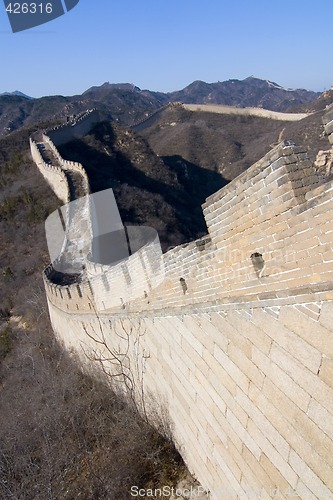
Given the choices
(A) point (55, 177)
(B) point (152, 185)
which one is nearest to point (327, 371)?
(A) point (55, 177)

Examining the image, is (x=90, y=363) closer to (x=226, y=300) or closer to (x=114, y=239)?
(x=226, y=300)

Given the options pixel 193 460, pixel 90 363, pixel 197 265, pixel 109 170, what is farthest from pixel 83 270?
pixel 109 170

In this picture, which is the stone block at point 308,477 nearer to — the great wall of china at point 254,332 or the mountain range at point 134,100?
the great wall of china at point 254,332

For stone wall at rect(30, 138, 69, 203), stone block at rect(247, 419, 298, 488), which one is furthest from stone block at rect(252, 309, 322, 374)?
stone wall at rect(30, 138, 69, 203)

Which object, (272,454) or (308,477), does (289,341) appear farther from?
(272,454)

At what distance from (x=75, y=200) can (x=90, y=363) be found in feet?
48.3

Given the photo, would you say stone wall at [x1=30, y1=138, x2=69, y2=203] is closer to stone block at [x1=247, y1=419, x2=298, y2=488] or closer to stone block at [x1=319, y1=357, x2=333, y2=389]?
stone block at [x1=247, y1=419, x2=298, y2=488]

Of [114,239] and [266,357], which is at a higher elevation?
[114,239]

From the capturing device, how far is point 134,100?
11131cm

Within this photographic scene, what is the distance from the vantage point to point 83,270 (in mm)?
15359

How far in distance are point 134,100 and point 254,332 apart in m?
117

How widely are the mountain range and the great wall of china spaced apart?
57.6 m

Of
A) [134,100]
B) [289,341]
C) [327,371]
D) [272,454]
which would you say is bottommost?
[272,454]

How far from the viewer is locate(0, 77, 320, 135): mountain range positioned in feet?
284
